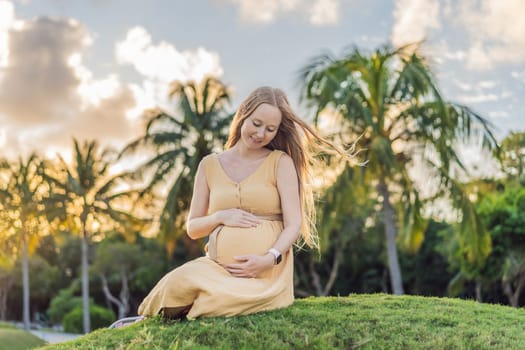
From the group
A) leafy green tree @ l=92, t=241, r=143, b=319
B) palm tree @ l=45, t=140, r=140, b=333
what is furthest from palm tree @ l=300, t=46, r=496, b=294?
leafy green tree @ l=92, t=241, r=143, b=319

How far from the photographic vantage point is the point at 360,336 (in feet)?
13.4

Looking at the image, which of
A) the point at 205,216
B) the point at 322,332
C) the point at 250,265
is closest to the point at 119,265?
the point at 205,216

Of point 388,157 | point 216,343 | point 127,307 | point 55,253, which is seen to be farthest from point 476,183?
point 55,253

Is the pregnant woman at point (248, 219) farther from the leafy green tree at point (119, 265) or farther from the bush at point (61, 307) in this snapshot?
the bush at point (61, 307)

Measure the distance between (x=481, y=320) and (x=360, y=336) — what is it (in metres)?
1.18

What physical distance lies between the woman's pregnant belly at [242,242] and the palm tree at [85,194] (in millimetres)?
25995

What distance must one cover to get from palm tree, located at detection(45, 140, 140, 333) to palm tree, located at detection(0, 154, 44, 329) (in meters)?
0.95

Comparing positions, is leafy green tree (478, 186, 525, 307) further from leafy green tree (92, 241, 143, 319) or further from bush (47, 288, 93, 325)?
bush (47, 288, 93, 325)

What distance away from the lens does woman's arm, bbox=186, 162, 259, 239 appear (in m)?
4.39

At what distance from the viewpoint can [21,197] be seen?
31.4 metres

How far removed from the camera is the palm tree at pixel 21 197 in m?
31.1

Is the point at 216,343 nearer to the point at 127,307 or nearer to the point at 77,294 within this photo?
the point at 127,307

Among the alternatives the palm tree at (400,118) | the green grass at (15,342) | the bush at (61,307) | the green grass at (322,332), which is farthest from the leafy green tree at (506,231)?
the bush at (61,307)

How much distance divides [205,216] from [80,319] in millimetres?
30819
